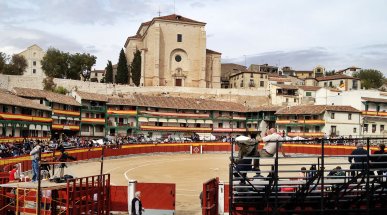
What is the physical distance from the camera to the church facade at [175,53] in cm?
10119

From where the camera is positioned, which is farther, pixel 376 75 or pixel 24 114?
pixel 376 75

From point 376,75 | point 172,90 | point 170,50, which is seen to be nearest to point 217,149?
point 172,90

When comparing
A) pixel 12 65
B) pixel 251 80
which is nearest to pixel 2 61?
pixel 12 65

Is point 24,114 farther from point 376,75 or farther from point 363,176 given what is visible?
point 376,75

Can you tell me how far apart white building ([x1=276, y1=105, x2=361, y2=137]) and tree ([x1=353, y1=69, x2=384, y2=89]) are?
52078 millimetres

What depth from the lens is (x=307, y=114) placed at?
71750mm

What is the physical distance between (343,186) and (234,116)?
68898 millimetres

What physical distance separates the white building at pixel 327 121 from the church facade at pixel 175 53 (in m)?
32.9

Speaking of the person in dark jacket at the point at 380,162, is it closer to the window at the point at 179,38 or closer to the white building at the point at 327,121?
the white building at the point at 327,121

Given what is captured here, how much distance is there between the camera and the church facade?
10119 cm

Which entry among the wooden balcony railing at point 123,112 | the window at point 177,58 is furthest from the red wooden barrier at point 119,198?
the window at point 177,58

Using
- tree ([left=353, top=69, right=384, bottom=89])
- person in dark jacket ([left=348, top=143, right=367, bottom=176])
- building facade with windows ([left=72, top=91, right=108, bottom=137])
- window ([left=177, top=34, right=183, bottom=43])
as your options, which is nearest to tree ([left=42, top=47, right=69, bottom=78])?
building facade with windows ([left=72, top=91, right=108, bottom=137])

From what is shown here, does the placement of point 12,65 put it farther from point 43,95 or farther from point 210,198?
point 210,198

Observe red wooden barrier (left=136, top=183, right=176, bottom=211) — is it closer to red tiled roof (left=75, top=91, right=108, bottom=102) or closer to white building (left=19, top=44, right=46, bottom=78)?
red tiled roof (left=75, top=91, right=108, bottom=102)
